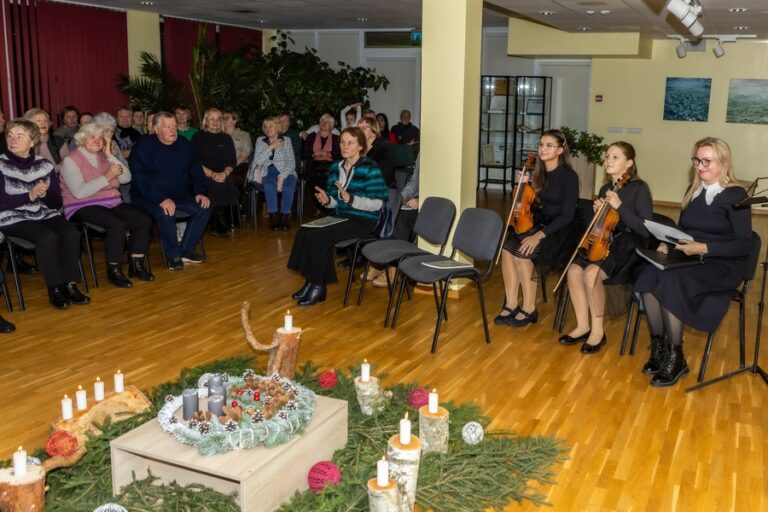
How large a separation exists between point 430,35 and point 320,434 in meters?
3.88

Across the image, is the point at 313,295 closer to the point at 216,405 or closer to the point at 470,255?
the point at 470,255

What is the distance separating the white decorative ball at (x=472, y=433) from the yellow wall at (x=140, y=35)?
9173 millimetres

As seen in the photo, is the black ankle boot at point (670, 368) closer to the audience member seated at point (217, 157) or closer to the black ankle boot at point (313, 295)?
the black ankle boot at point (313, 295)

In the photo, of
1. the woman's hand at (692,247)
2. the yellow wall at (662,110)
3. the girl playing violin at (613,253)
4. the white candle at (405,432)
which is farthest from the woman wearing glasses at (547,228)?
the yellow wall at (662,110)

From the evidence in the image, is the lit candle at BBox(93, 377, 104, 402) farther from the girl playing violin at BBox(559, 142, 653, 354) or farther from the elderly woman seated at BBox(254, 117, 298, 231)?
the elderly woman seated at BBox(254, 117, 298, 231)

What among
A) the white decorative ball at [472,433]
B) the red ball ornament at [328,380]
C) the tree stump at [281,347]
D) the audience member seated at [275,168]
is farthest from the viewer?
the audience member seated at [275,168]

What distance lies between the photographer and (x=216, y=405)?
3.23 m

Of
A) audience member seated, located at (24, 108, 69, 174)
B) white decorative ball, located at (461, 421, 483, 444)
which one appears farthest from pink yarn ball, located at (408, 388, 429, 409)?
audience member seated, located at (24, 108, 69, 174)

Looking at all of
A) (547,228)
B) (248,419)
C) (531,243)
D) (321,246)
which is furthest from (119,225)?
(248,419)

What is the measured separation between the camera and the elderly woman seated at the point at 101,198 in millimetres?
6551

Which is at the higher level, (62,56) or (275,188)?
(62,56)

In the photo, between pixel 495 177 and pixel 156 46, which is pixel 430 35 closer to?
pixel 156 46

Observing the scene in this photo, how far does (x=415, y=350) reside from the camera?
209 inches

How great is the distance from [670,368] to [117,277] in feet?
14.1
